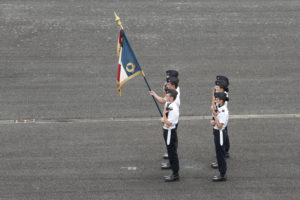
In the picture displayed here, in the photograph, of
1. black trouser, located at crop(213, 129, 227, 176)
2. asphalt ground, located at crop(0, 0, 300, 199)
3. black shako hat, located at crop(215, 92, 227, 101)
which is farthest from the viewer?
asphalt ground, located at crop(0, 0, 300, 199)

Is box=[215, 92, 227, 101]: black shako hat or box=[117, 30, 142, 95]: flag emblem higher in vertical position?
box=[117, 30, 142, 95]: flag emblem

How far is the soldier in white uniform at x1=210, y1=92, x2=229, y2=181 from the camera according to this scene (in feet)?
30.1

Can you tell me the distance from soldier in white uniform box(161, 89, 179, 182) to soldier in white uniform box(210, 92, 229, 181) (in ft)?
2.17

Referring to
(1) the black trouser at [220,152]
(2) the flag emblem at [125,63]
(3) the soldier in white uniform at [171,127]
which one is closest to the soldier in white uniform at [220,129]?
(1) the black trouser at [220,152]

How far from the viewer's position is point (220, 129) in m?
9.27

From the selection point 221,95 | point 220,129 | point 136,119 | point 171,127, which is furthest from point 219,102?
point 136,119

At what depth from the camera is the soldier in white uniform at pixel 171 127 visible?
9.22m

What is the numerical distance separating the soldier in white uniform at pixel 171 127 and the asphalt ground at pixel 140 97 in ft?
0.97

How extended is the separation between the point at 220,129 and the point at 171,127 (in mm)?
839

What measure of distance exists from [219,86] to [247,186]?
1808mm

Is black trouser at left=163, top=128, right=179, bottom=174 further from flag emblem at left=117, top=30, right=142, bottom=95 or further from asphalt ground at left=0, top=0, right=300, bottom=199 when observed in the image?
flag emblem at left=117, top=30, right=142, bottom=95

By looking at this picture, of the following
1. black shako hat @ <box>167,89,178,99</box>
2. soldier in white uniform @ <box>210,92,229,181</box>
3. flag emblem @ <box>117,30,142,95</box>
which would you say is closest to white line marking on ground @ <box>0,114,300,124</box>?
flag emblem @ <box>117,30,142,95</box>

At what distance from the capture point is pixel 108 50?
50.7 feet

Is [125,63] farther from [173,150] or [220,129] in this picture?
[220,129]
